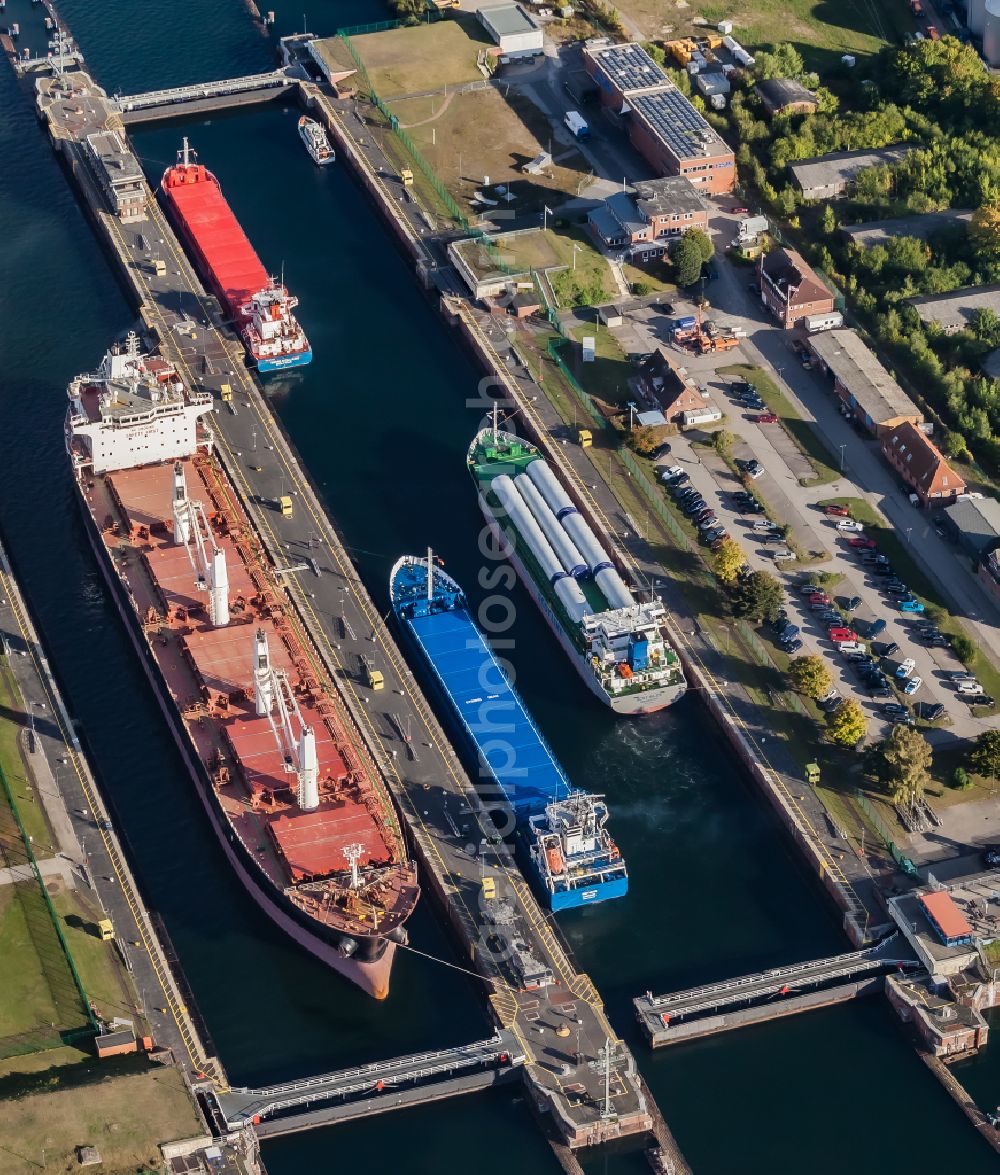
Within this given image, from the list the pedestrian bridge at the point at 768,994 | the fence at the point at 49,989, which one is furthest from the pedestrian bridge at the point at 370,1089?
the fence at the point at 49,989

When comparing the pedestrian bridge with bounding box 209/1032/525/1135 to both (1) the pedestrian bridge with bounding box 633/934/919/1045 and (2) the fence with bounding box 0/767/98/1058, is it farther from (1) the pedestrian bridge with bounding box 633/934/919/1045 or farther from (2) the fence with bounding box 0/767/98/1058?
(2) the fence with bounding box 0/767/98/1058

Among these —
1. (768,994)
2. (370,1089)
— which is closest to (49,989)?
(370,1089)

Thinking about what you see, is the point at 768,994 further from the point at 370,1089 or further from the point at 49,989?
the point at 49,989

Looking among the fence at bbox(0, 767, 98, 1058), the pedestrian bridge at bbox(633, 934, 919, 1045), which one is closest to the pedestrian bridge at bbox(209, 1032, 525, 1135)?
the pedestrian bridge at bbox(633, 934, 919, 1045)

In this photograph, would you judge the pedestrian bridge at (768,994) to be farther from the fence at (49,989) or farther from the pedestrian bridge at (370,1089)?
the fence at (49,989)

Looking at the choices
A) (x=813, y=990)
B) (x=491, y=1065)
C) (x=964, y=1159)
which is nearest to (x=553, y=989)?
(x=491, y=1065)

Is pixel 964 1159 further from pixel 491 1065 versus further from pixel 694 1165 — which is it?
pixel 491 1065

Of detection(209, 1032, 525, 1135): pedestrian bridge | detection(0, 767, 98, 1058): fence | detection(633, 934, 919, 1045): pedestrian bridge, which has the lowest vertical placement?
detection(633, 934, 919, 1045): pedestrian bridge
